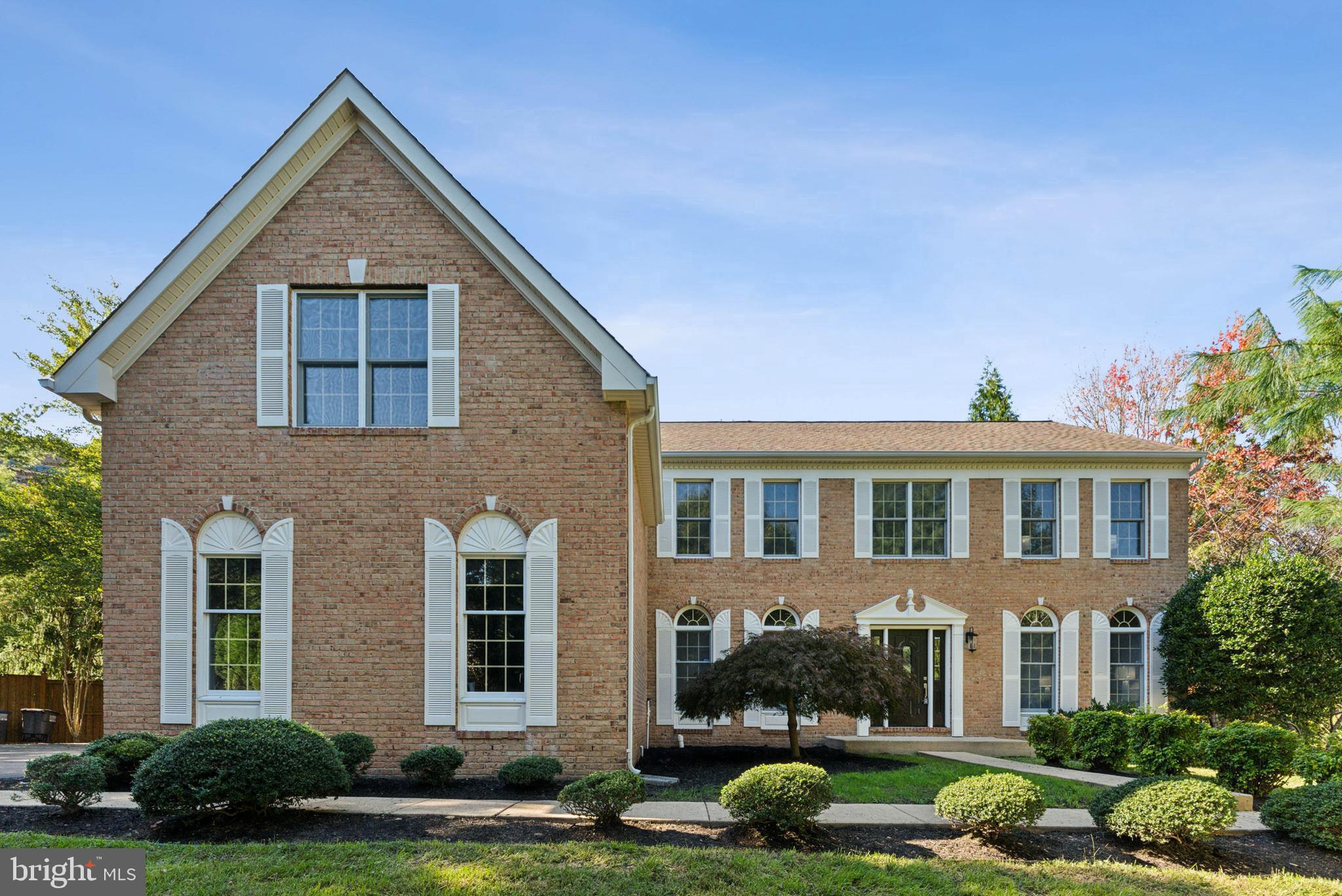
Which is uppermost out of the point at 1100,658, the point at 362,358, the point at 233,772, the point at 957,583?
the point at 362,358

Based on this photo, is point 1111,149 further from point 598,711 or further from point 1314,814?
point 598,711

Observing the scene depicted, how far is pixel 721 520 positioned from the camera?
60.7 feet

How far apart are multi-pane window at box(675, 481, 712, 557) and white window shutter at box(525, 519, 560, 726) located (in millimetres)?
8134

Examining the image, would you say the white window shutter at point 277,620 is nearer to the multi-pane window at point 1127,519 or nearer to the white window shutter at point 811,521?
the white window shutter at point 811,521

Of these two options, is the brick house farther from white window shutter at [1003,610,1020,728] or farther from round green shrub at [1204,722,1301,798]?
white window shutter at [1003,610,1020,728]

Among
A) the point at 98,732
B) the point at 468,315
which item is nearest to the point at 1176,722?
the point at 468,315

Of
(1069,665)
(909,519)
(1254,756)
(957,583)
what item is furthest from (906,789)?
(1069,665)

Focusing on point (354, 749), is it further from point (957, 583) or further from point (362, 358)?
point (957, 583)

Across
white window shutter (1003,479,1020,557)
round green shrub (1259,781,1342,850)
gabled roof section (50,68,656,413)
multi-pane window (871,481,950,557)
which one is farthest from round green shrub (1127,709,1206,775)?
gabled roof section (50,68,656,413)

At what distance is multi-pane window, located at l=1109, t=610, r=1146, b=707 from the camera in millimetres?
18141

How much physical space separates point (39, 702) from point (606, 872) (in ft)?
73.6

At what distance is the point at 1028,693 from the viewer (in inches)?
717

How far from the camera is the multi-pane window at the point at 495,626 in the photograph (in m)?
10.8

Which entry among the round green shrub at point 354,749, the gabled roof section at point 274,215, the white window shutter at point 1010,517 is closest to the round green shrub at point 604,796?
the round green shrub at point 354,749
